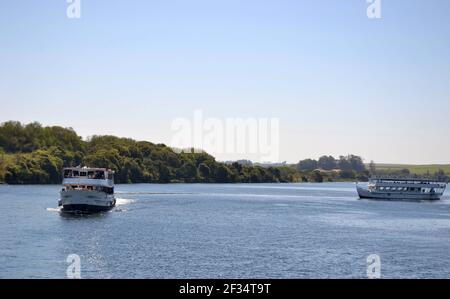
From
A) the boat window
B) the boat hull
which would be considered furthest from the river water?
the boat window

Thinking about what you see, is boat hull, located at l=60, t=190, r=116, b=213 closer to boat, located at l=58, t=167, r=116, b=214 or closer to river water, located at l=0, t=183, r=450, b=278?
boat, located at l=58, t=167, r=116, b=214

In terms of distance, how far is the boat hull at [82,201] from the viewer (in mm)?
115875

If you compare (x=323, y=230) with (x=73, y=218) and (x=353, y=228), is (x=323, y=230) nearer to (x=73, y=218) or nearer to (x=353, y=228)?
(x=353, y=228)

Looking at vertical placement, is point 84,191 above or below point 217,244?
above

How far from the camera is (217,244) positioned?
81.6m

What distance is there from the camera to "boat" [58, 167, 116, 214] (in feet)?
381

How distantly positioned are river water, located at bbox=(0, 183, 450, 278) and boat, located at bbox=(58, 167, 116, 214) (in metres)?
3.09

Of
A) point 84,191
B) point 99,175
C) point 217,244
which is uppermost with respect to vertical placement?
point 99,175

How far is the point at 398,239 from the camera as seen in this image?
302 feet

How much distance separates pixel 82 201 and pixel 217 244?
43.6 m

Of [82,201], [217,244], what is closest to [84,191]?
→ [82,201]

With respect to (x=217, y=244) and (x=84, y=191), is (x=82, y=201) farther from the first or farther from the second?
(x=217, y=244)
